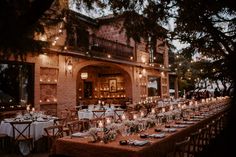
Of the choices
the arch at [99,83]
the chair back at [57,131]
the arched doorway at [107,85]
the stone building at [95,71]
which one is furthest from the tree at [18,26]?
the arched doorway at [107,85]

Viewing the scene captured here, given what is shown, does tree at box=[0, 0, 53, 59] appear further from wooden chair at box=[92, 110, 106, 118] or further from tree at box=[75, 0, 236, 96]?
wooden chair at box=[92, 110, 106, 118]

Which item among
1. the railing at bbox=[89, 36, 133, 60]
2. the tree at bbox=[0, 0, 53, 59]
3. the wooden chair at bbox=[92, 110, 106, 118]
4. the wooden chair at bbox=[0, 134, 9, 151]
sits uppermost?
the railing at bbox=[89, 36, 133, 60]

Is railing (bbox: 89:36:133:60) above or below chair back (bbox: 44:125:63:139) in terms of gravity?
above

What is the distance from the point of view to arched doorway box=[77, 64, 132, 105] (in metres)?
19.4

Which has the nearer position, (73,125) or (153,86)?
(73,125)

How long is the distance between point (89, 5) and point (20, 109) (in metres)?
8.94

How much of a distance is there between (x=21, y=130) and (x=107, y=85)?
12.8 metres

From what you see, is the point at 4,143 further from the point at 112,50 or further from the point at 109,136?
the point at 112,50

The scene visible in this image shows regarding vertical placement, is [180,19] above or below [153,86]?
above

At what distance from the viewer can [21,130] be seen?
771cm

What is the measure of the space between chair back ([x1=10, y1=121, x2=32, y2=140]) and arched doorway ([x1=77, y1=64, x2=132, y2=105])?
1131cm

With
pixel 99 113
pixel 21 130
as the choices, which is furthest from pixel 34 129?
pixel 99 113

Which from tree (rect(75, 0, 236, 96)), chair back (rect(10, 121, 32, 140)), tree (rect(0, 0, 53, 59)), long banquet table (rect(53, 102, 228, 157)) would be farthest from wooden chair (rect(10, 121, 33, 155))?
tree (rect(0, 0, 53, 59))

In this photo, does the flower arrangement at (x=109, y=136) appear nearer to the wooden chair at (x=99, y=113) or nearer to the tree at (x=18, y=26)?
the tree at (x=18, y=26)
